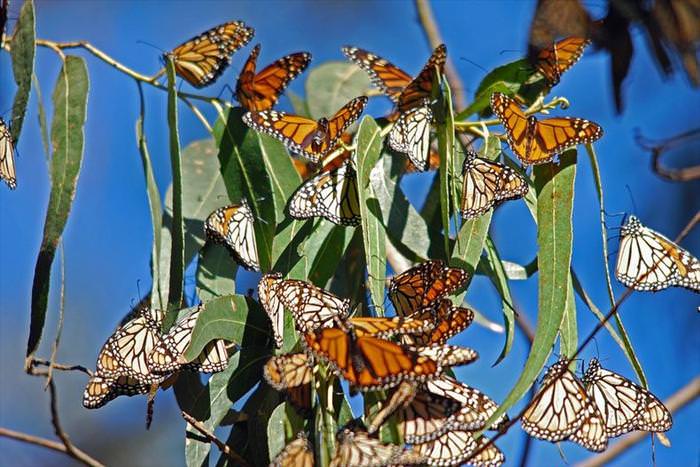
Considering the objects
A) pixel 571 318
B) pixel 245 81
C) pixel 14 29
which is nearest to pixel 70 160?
pixel 14 29

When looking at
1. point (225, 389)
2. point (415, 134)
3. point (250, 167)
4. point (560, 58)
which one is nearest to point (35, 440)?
point (225, 389)

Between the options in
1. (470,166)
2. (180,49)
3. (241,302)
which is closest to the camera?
(241,302)

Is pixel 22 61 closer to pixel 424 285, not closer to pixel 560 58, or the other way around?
pixel 424 285

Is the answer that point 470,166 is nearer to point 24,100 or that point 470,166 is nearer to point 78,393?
point 24,100

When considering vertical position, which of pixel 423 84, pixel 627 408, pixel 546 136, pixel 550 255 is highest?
pixel 423 84

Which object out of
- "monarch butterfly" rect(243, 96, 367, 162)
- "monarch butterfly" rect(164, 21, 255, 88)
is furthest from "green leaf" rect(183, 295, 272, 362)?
"monarch butterfly" rect(164, 21, 255, 88)

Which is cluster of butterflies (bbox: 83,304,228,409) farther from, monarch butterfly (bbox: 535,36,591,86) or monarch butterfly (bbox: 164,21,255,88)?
monarch butterfly (bbox: 535,36,591,86)
